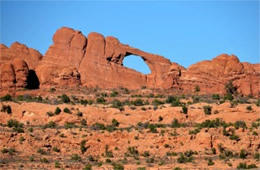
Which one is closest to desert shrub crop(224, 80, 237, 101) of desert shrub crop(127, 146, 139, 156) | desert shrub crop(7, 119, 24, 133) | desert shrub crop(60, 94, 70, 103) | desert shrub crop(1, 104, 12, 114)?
desert shrub crop(60, 94, 70, 103)

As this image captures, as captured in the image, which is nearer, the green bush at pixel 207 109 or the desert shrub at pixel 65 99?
the green bush at pixel 207 109

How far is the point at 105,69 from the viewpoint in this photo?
3671 inches

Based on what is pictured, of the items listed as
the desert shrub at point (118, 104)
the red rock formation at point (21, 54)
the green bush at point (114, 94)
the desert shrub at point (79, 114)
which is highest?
the red rock formation at point (21, 54)

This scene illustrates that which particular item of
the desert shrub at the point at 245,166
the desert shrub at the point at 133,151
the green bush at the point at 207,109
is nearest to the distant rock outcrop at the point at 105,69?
the green bush at the point at 207,109

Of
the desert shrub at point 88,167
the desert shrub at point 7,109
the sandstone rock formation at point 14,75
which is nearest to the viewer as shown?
the desert shrub at point 88,167

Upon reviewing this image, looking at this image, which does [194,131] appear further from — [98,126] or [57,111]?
[57,111]

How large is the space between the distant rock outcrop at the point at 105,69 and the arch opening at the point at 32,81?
23cm

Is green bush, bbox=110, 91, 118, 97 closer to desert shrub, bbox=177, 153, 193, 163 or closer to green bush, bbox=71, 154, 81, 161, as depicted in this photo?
green bush, bbox=71, 154, 81, 161

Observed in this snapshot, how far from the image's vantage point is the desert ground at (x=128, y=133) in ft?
205

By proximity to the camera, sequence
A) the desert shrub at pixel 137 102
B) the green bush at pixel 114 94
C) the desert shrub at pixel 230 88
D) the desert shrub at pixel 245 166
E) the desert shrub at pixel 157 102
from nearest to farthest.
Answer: the desert shrub at pixel 245 166, the desert shrub at pixel 137 102, the desert shrub at pixel 157 102, the green bush at pixel 114 94, the desert shrub at pixel 230 88

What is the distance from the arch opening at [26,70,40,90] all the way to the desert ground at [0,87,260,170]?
290 inches

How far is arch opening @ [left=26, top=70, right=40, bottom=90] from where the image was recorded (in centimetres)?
8838

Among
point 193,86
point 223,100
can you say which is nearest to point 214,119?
point 223,100

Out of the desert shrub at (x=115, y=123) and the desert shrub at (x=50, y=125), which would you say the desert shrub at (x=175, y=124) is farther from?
the desert shrub at (x=50, y=125)
